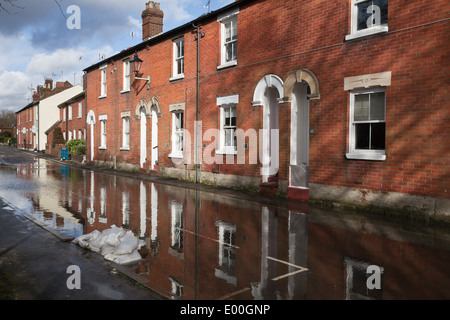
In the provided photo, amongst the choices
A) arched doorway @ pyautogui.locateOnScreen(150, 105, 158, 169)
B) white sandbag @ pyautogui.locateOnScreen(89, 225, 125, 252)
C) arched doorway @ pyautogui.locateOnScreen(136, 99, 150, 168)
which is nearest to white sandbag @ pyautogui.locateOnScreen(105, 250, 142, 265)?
white sandbag @ pyautogui.locateOnScreen(89, 225, 125, 252)

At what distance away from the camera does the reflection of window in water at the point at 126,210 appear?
8.98 metres

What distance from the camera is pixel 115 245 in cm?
659

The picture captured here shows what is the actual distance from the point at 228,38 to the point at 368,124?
7770mm

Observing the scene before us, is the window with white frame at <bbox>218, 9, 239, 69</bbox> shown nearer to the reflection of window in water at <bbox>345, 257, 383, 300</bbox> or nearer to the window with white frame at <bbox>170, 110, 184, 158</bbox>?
the window with white frame at <bbox>170, 110, 184, 158</bbox>

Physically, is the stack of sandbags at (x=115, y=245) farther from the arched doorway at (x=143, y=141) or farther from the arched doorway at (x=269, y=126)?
the arched doorway at (x=143, y=141)

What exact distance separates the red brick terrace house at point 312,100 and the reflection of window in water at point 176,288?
674 cm

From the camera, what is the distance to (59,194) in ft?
44.4

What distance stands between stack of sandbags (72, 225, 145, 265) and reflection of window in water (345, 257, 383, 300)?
136 inches

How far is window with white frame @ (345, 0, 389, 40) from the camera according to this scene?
32.7 feet

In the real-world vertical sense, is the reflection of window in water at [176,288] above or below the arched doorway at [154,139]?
below


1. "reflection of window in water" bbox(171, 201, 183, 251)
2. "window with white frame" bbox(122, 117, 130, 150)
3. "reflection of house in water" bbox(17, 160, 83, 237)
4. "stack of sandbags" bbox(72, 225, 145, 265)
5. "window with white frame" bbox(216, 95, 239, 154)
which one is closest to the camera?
"stack of sandbags" bbox(72, 225, 145, 265)

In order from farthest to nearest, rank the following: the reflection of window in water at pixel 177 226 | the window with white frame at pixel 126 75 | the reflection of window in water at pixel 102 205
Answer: the window with white frame at pixel 126 75 < the reflection of window in water at pixel 102 205 < the reflection of window in water at pixel 177 226

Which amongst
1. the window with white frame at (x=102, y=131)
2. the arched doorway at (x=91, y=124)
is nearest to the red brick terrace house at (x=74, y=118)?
the arched doorway at (x=91, y=124)

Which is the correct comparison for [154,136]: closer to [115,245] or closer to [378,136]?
[378,136]
